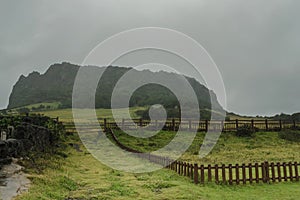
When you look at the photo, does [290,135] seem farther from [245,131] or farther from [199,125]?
[199,125]

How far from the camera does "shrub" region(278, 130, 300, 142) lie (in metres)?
32.8

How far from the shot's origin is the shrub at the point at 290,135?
32812 millimetres

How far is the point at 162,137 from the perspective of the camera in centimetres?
3259

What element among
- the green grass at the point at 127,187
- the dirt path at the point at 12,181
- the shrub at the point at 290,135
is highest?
the shrub at the point at 290,135

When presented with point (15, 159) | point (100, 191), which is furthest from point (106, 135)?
point (100, 191)

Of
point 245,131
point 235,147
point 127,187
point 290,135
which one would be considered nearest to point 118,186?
point 127,187

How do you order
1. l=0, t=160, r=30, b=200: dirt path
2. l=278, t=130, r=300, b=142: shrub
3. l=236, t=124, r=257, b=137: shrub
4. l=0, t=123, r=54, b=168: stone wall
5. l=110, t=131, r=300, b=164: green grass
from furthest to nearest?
1. l=236, t=124, r=257, b=137: shrub
2. l=278, t=130, r=300, b=142: shrub
3. l=110, t=131, r=300, b=164: green grass
4. l=0, t=123, r=54, b=168: stone wall
5. l=0, t=160, r=30, b=200: dirt path

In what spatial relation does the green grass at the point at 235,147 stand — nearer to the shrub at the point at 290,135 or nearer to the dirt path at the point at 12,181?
the shrub at the point at 290,135

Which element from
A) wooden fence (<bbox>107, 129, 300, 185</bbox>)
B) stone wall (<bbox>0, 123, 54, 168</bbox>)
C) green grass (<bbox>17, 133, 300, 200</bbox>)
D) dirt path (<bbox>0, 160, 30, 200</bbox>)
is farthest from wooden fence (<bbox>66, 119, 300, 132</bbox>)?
dirt path (<bbox>0, 160, 30, 200</bbox>)

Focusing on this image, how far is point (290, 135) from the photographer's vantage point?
33.8 meters

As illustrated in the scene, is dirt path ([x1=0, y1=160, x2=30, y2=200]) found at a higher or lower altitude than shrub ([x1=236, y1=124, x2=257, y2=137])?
lower

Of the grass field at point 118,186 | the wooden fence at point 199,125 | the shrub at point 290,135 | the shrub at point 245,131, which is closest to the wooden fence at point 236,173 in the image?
the grass field at point 118,186

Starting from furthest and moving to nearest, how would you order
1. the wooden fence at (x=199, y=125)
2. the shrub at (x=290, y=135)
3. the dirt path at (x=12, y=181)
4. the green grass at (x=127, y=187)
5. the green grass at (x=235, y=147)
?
1. the wooden fence at (x=199, y=125)
2. the shrub at (x=290, y=135)
3. the green grass at (x=235, y=147)
4. the green grass at (x=127, y=187)
5. the dirt path at (x=12, y=181)

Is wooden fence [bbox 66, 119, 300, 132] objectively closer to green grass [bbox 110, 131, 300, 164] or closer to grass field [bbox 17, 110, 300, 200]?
green grass [bbox 110, 131, 300, 164]
